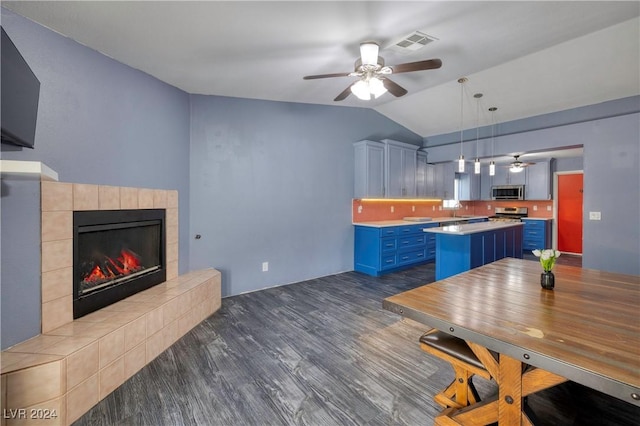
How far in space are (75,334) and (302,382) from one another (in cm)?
155

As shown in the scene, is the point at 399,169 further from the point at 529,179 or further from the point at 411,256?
the point at 529,179

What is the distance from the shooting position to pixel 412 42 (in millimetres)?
2619

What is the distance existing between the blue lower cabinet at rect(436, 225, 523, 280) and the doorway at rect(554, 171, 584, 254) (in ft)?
12.2

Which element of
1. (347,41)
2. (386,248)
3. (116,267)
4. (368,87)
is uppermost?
(347,41)

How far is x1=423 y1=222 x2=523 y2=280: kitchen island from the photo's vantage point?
12.6 ft

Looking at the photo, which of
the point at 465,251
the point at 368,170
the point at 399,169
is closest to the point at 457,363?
the point at 465,251

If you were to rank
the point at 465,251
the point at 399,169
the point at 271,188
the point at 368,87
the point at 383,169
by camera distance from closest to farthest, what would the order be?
A: the point at 368,87 < the point at 465,251 < the point at 271,188 < the point at 383,169 < the point at 399,169

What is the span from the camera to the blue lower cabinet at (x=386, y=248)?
4695mm

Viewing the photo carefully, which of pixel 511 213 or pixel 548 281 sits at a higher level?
pixel 511 213

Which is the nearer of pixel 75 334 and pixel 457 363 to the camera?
pixel 457 363

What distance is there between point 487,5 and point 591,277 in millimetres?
2190

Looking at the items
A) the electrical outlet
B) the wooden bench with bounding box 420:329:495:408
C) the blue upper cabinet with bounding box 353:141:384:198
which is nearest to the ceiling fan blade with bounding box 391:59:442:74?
the wooden bench with bounding box 420:329:495:408

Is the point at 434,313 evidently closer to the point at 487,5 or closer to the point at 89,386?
the point at 89,386

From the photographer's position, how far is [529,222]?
7.08 metres
